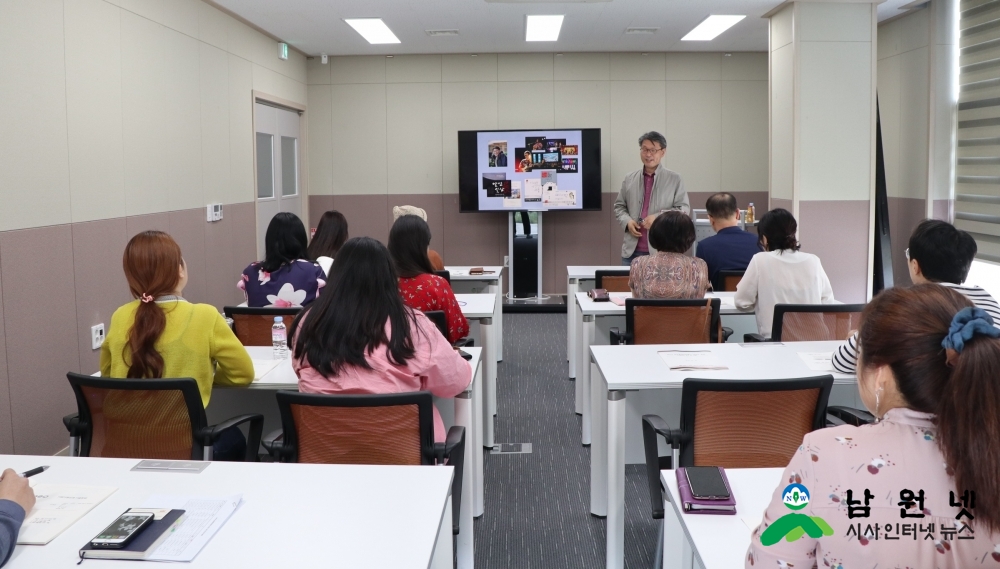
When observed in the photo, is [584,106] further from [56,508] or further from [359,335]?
[56,508]

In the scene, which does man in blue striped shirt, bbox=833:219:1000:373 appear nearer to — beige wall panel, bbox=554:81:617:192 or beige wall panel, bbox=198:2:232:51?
beige wall panel, bbox=198:2:232:51

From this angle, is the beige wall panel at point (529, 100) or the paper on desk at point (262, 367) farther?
the beige wall panel at point (529, 100)

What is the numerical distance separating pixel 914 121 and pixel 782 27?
1.62 m

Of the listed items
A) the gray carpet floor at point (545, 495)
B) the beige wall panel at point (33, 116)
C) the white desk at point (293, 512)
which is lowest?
the gray carpet floor at point (545, 495)

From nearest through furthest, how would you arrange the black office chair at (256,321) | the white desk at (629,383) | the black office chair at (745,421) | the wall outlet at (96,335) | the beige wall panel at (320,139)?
the black office chair at (745,421) < the white desk at (629,383) < the black office chair at (256,321) < the wall outlet at (96,335) < the beige wall panel at (320,139)

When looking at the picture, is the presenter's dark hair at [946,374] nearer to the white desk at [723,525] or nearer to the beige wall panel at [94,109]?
the white desk at [723,525]

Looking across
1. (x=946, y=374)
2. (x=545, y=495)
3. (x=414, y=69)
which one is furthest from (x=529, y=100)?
(x=946, y=374)

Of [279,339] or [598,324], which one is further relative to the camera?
[598,324]

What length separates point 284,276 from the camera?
3.91 metres

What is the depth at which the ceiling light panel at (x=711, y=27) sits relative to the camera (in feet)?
23.8

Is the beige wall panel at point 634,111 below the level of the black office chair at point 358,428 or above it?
above

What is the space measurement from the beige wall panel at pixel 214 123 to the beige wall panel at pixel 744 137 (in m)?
5.49

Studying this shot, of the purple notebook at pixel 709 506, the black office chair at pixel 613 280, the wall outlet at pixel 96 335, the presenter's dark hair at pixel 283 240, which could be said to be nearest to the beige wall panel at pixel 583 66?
the black office chair at pixel 613 280

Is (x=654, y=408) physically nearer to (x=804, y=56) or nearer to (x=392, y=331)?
(x=392, y=331)
